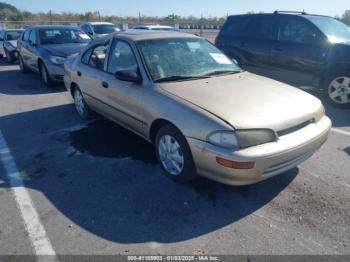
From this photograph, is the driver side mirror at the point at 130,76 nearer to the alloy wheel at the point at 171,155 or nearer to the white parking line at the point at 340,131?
the alloy wheel at the point at 171,155

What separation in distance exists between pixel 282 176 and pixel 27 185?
9.63 ft

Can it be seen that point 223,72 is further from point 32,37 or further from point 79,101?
point 32,37

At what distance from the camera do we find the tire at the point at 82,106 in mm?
5926

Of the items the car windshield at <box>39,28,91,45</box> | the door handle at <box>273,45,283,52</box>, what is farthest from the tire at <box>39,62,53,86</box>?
the door handle at <box>273,45,283,52</box>

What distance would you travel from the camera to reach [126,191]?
12.2 feet

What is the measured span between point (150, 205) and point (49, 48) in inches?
283

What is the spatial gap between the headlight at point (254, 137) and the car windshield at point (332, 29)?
15.0 ft

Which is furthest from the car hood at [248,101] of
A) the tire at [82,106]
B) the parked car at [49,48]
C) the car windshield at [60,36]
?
the car windshield at [60,36]

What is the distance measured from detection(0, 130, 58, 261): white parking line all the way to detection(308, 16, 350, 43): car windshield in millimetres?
6197

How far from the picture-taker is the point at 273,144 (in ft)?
A: 10.6

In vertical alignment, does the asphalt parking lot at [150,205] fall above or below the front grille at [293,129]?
below

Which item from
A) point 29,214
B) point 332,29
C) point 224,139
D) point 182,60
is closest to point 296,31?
point 332,29

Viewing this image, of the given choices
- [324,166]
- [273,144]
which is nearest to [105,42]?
[273,144]

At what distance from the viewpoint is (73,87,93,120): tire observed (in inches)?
233
